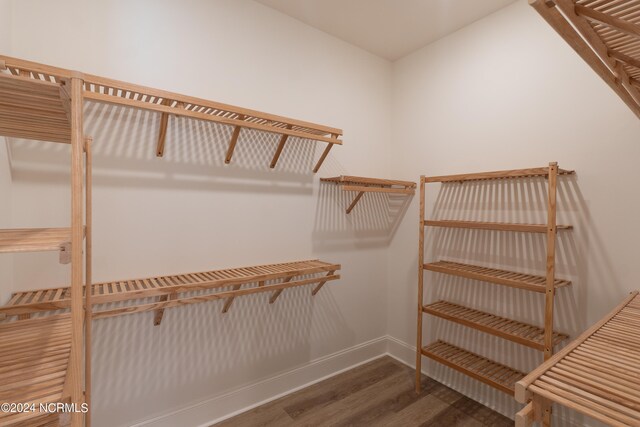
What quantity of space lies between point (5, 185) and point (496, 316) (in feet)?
8.55

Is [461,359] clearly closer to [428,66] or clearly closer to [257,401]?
[257,401]

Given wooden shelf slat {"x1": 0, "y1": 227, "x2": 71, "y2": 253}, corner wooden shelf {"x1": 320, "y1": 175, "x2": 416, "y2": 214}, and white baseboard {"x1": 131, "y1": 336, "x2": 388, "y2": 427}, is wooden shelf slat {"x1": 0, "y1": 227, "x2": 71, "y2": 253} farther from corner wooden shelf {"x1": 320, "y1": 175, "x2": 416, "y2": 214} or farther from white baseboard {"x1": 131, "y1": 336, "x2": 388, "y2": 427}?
corner wooden shelf {"x1": 320, "y1": 175, "x2": 416, "y2": 214}

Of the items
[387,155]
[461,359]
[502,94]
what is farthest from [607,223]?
[387,155]

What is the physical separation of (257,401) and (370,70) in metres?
2.59

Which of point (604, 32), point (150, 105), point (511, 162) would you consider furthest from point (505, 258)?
point (150, 105)

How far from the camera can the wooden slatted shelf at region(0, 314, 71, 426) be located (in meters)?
0.65

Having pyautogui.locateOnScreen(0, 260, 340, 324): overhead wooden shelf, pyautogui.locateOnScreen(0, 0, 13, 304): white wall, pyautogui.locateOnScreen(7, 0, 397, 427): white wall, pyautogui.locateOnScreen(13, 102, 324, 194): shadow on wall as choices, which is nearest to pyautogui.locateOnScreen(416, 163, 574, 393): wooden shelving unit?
pyautogui.locateOnScreen(7, 0, 397, 427): white wall

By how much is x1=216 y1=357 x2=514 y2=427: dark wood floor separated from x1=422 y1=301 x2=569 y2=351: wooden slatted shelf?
58cm

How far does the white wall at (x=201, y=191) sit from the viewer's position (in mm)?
1408

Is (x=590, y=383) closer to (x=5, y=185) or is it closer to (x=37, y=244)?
(x=37, y=244)

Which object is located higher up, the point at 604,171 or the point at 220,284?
the point at 604,171

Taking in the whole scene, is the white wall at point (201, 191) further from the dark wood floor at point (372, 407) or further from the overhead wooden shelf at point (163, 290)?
the dark wood floor at point (372, 407)

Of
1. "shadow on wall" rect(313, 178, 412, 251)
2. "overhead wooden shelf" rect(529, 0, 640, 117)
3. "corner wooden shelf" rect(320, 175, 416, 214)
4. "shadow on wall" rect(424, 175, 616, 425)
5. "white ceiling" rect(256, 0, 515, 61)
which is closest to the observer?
"overhead wooden shelf" rect(529, 0, 640, 117)

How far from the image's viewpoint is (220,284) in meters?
1.54
